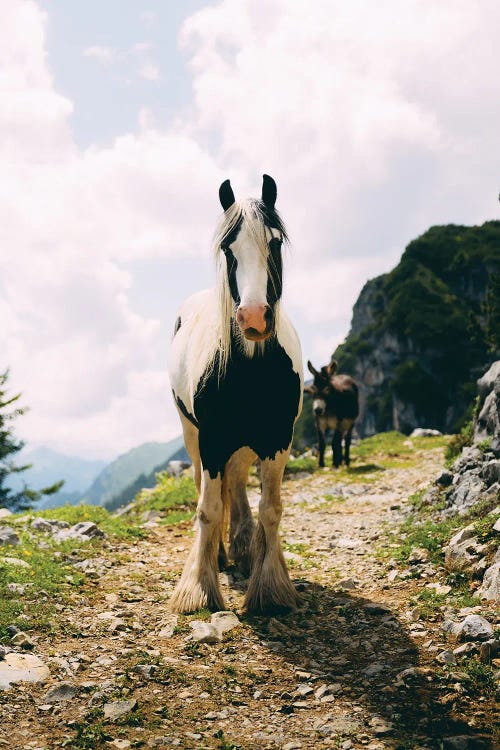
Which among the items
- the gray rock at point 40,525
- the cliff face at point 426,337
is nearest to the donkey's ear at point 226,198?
the gray rock at point 40,525

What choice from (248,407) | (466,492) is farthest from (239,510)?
(466,492)

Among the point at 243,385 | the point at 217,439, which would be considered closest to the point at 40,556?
the point at 217,439

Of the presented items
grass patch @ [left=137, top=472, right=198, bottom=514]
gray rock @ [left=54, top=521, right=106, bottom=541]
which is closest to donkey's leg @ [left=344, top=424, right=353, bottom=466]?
grass patch @ [left=137, top=472, right=198, bottom=514]

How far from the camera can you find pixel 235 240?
17.8ft

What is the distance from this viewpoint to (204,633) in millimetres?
5207

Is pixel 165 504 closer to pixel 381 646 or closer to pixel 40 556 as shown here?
pixel 40 556

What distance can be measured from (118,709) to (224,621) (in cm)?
182

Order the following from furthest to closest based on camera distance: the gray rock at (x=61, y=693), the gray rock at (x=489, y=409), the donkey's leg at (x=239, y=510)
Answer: the gray rock at (x=489, y=409)
the donkey's leg at (x=239, y=510)
the gray rock at (x=61, y=693)

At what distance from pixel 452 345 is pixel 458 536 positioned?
70545 mm

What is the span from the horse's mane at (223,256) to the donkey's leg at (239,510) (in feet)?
7.01

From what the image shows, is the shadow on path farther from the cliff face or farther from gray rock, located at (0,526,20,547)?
the cliff face

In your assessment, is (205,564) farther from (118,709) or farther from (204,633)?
(118,709)

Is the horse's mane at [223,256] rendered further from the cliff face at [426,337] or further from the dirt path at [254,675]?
the cliff face at [426,337]

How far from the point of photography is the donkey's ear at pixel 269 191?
19.0 feet
